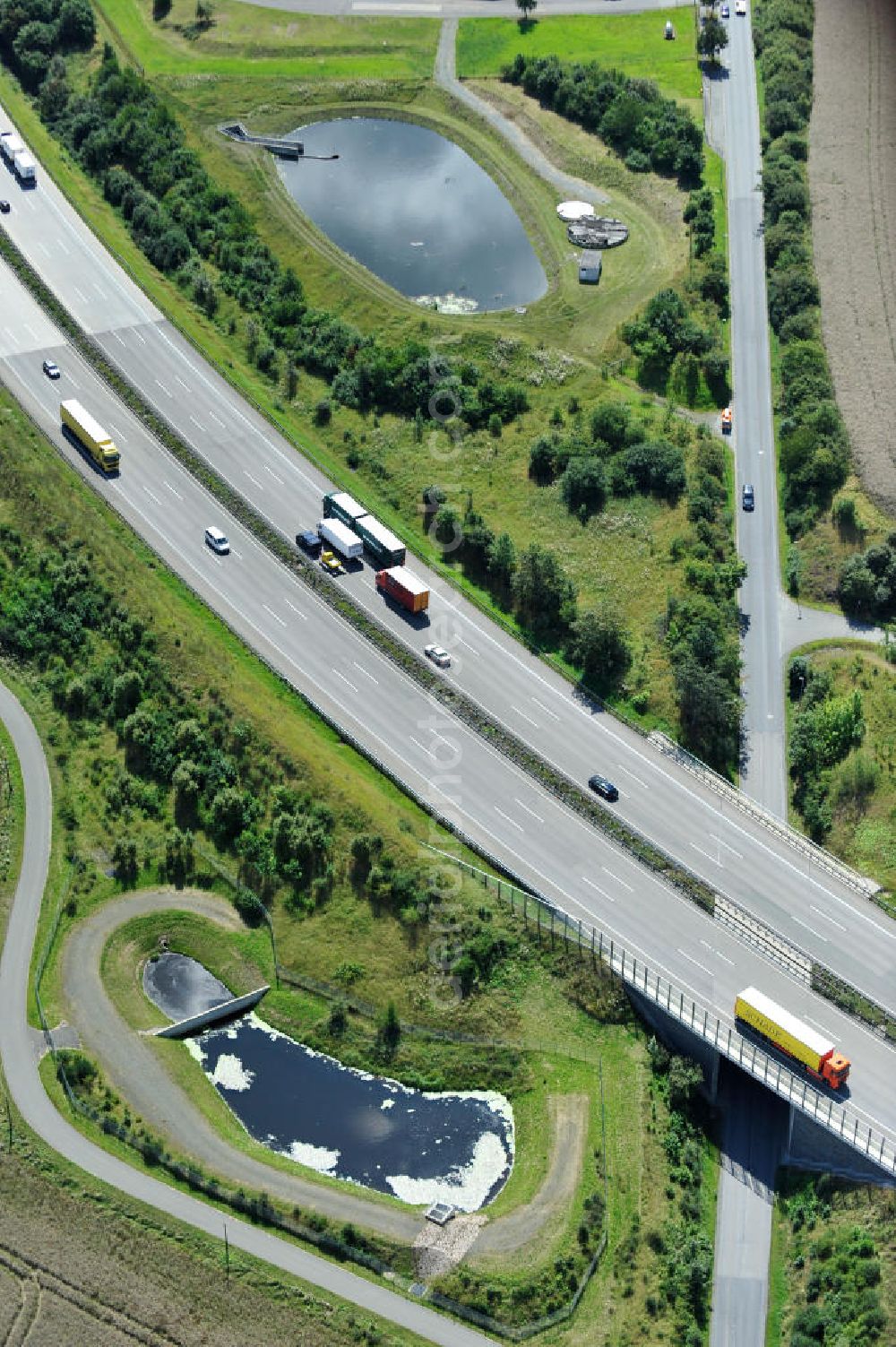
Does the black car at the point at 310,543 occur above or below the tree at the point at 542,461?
below

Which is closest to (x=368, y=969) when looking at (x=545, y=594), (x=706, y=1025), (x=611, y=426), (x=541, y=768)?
(x=541, y=768)

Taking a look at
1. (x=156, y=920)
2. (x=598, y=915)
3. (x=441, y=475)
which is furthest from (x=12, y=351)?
(x=598, y=915)

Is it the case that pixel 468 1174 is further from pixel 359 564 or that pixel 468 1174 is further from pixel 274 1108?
pixel 359 564

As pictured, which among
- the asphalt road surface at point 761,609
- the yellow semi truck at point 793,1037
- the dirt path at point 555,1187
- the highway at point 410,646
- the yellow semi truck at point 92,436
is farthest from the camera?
the yellow semi truck at point 92,436

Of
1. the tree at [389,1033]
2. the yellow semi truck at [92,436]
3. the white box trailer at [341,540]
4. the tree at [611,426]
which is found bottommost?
the tree at [389,1033]

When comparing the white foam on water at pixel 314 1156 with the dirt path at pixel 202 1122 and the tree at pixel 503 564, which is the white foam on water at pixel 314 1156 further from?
the tree at pixel 503 564

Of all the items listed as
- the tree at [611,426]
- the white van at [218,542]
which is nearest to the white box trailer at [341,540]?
the white van at [218,542]
